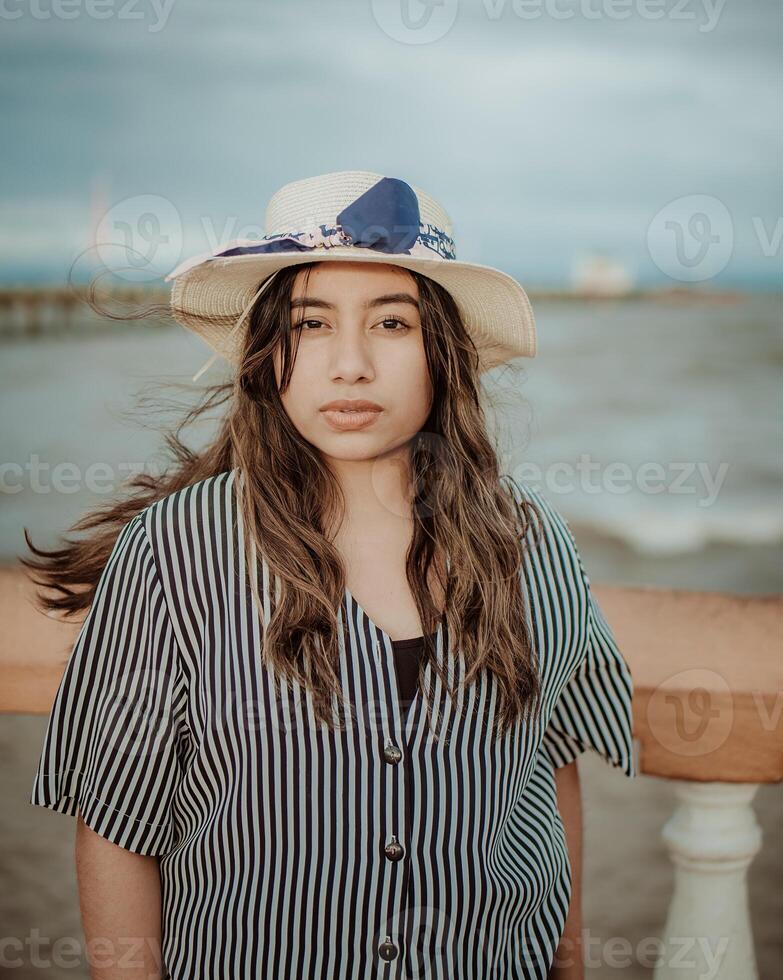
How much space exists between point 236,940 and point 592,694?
520mm

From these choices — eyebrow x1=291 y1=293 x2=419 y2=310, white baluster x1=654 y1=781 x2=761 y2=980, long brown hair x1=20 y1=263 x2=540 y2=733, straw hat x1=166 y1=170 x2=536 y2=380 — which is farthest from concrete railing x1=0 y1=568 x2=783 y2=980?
eyebrow x1=291 y1=293 x2=419 y2=310

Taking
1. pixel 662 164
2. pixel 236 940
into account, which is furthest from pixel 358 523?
pixel 662 164

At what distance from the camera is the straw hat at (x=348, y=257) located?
1.18 meters

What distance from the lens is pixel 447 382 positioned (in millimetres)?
1297

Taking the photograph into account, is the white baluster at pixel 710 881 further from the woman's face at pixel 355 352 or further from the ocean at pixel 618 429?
the ocean at pixel 618 429

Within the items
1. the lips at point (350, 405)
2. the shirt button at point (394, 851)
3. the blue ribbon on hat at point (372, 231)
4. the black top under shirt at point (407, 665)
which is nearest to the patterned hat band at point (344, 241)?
the blue ribbon on hat at point (372, 231)

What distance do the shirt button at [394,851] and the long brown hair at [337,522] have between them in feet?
0.49

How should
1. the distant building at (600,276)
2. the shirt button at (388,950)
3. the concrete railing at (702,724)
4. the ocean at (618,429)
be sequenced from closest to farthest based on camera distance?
the shirt button at (388,950)
the concrete railing at (702,724)
the ocean at (618,429)
the distant building at (600,276)

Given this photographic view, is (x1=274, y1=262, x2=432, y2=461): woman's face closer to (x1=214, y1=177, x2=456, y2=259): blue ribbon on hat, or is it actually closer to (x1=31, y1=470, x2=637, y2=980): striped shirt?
(x1=214, y1=177, x2=456, y2=259): blue ribbon on hat

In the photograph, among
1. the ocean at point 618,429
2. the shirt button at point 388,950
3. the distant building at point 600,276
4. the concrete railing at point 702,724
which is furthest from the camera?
the distant building at point 600,276

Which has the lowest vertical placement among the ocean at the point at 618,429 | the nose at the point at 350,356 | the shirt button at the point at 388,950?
the shirt button at the point at 388,950

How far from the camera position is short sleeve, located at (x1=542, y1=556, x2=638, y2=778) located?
4.36 feet

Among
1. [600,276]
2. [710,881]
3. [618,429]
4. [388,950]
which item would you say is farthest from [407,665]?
[600,276]

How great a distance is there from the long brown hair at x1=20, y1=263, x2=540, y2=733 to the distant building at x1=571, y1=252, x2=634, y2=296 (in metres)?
7.21
